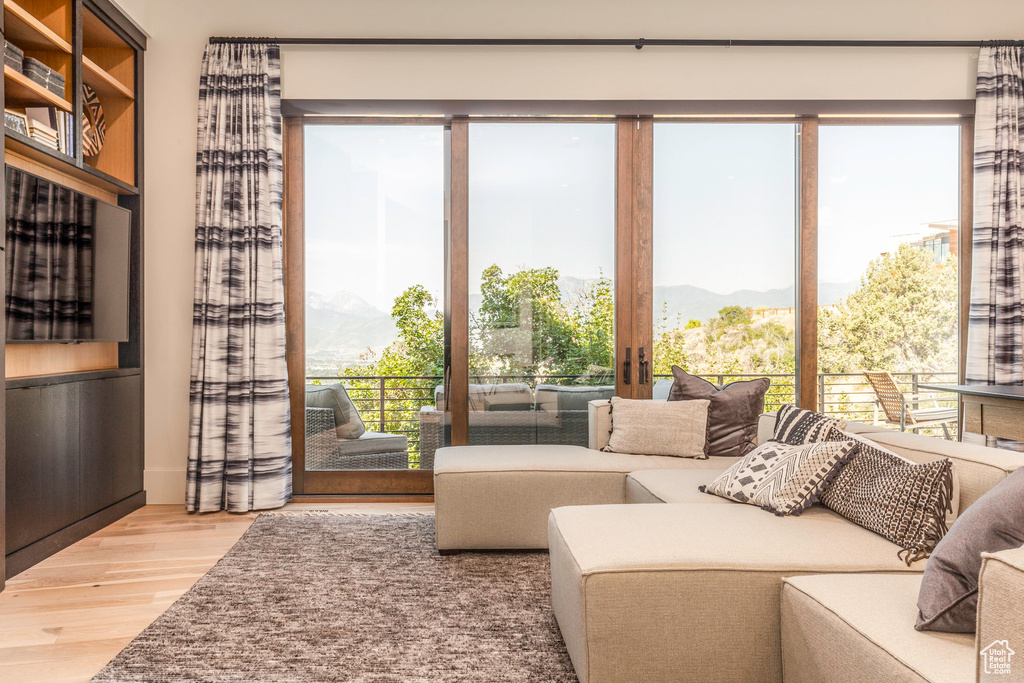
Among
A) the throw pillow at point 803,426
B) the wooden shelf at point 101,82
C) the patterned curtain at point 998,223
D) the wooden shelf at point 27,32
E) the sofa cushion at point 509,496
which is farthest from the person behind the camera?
the patterned curtain at point 998,223

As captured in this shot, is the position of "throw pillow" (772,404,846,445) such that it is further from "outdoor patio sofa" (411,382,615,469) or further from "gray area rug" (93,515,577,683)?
"outdoor patio sofa" (411,382,615,469)

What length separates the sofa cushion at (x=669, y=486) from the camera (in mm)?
2379

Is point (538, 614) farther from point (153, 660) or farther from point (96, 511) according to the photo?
point (96, 511)

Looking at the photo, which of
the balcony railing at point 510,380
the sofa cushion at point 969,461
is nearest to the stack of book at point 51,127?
the balcony railing at point 510,380

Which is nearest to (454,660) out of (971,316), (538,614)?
(538,614)

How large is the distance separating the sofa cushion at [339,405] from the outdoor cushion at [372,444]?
0.04 metres

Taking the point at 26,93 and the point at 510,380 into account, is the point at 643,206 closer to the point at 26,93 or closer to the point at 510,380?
the point at 510,380

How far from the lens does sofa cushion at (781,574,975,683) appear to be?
1.12 metres

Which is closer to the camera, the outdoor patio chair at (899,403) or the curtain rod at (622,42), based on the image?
the curtain rod at (622,42)

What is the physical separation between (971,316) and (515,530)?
10.6 ft

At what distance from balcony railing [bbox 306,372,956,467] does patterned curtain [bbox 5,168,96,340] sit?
1326mm

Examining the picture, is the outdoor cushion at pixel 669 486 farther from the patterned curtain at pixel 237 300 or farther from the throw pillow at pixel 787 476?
the patterned curtain at pixel 237 300

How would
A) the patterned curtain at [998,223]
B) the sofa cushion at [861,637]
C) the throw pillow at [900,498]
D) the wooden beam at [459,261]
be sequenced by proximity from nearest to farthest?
1. the sofa cushion at [861,637]
2. the throw pillow at [900,498]
3. the patterned curtain at [998,223]
4. the wooden beam at [459,261]

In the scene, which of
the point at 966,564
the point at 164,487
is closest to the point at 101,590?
the point at 164,487
